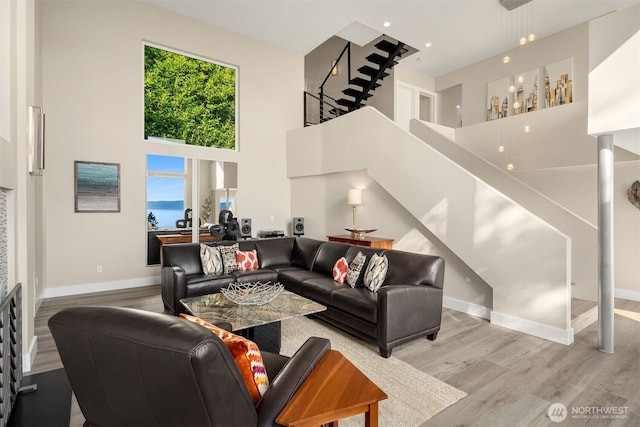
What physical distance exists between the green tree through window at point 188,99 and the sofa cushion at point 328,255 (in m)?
3.38

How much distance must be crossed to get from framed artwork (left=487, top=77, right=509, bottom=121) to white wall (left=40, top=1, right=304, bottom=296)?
5.40 meters

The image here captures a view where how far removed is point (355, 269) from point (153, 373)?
2.90 meters

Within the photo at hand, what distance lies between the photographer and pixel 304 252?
507 cm

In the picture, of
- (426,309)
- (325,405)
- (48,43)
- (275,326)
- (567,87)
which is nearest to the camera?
(325,405)

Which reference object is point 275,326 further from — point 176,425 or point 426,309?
point 176,425

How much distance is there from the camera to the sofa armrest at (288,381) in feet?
4.06

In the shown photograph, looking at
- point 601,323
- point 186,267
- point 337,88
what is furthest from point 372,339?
→ point 337,88

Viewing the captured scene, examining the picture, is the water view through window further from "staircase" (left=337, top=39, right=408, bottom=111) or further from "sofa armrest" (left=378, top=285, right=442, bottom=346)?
"sofa armrest" (left=378, top=285, right=442, bottom=346)

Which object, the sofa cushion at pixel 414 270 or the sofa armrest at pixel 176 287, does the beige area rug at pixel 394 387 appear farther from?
the sofa armrest at pixel 176 287

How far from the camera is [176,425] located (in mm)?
1121

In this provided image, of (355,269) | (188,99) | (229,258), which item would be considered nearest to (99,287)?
(229,258)

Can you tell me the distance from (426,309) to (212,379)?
2.61 meters

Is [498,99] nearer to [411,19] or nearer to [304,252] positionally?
[411,19]

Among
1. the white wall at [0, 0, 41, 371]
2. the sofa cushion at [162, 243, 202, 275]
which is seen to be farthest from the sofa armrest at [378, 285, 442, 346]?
the white wall at [0, 0, 41, 371]
